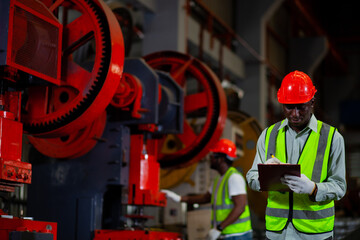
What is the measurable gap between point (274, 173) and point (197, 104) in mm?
4130

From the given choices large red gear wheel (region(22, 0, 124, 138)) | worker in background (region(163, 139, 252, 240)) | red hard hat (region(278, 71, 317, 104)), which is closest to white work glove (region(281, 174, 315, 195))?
red hard hat (region(278, 71, 317, 104))

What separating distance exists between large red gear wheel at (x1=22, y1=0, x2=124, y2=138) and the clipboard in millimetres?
1784

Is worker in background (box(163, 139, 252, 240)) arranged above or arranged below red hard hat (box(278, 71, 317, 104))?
below

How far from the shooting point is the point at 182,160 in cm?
Result: 696

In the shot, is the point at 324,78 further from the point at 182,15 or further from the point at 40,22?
the point at 40,22

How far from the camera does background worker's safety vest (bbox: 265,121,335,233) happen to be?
3.31m

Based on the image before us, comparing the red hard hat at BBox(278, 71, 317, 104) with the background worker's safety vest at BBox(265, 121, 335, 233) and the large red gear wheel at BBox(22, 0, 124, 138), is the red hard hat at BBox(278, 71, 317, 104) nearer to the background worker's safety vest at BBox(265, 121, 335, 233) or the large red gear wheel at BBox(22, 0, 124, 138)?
the background worker's safety vest at BBox(265, 121, 335, 233)

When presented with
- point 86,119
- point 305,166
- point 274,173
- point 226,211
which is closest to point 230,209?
point 226,211

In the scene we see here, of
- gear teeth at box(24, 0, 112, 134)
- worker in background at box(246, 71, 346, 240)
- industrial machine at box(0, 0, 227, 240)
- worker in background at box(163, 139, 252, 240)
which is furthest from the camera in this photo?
worker in background at box(163, 139, 252, 240)

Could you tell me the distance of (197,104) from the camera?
7.22 meters

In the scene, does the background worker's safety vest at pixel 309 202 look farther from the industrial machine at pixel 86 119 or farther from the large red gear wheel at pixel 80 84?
the large red gear wheel at pixel 80 84

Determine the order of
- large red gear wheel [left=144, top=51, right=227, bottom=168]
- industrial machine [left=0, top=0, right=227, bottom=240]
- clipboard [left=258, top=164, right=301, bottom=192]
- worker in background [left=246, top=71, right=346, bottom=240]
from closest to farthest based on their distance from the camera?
1. clipboard [left=258, top=164, right=301, bottom=192]
2. worker in background [left=246, top=71, right=346, bottom=240]
3. industrial machine [left=0, top=0, right=227, bottom=240]
4. large red gear wheel [left=144, top=51, right=227, bottom=168]

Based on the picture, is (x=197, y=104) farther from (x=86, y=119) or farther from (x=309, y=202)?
(x=309, y=202)

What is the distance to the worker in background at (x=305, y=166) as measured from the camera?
3.30 m
